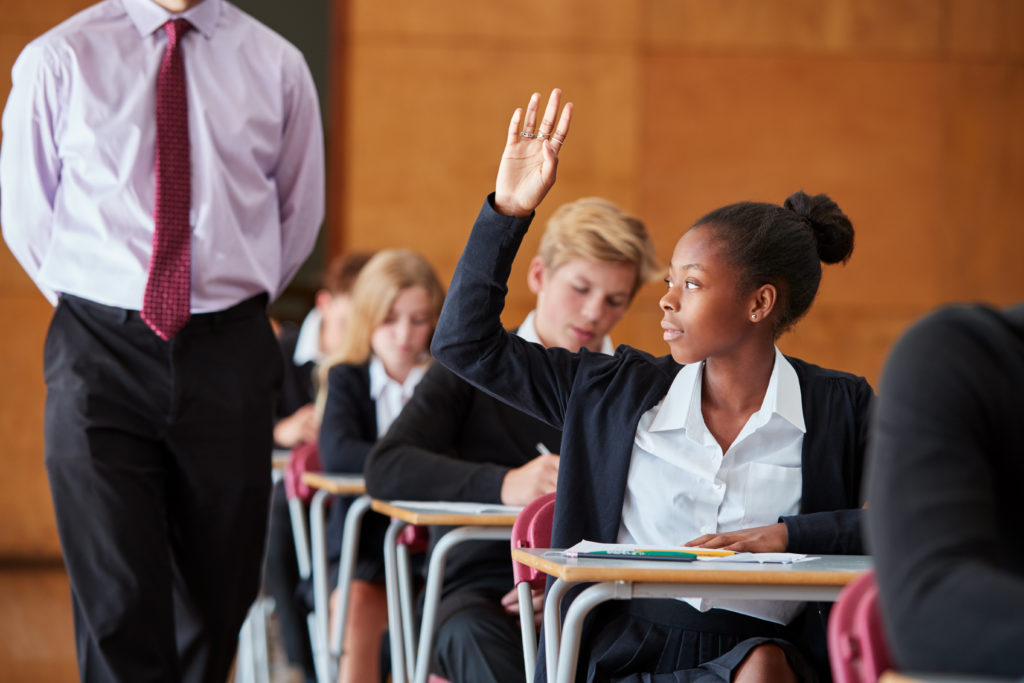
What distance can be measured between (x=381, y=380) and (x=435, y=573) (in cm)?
138

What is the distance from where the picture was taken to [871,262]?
6.53 metres

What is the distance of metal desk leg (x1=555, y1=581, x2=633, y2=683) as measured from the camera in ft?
4.98

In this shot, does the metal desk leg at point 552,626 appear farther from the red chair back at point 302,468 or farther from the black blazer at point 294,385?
the black blazer at point 294,385

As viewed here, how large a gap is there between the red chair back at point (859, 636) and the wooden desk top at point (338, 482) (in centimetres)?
178

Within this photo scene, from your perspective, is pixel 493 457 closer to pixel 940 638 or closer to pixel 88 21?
pixel 88 21

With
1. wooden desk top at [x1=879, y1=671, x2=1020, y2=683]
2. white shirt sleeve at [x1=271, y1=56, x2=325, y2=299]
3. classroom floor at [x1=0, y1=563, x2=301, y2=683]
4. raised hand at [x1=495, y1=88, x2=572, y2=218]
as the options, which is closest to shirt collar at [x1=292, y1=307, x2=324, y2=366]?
classroom floor at [x1=0, y1=563, x2=301, y2=683]

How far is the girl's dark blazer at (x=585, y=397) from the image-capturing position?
1.87 metres

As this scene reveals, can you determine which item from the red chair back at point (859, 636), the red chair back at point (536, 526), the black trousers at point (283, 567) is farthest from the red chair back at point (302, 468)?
the red chair back at point (859, 636)

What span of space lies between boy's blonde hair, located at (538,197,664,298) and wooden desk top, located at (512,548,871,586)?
1289 mm

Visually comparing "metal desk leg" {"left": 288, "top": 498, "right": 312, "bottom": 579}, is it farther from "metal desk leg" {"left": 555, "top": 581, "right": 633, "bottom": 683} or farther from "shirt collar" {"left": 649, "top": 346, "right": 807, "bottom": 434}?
"metal desk leg" {"left": 555, "top": 581, "right": 633, "bottom": 683}

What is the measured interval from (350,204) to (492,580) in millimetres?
4019

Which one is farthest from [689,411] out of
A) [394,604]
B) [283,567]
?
[283,567]

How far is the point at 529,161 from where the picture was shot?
189 cm

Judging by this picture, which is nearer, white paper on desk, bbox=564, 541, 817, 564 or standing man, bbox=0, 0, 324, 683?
white paper on desk, bbox=564, 541, 817, 564
